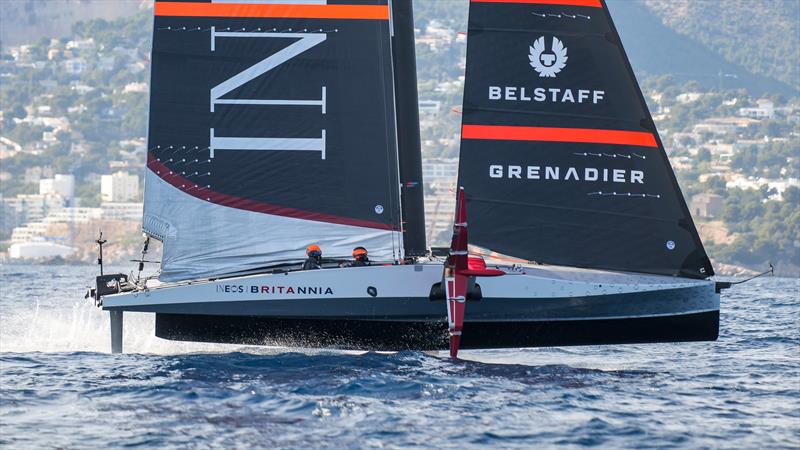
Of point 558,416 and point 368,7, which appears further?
point 368,7

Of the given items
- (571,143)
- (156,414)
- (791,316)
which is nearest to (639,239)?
(571,143)

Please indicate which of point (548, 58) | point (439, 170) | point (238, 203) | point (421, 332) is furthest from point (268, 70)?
point (439, 170)

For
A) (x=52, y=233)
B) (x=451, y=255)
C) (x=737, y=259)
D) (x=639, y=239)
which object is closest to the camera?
(x=451, y=255)

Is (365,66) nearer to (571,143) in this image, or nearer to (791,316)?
(571,143)

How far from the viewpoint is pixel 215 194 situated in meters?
17.5

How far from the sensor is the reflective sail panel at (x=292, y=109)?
17.3m

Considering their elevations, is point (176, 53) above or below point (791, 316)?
above

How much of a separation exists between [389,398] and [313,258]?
12.0 ft

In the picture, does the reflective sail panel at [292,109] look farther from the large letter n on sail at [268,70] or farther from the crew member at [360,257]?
the crew member at [360,257]

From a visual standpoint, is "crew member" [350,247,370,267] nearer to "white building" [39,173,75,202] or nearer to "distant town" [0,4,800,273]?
"distant town" [0,4,800,273]

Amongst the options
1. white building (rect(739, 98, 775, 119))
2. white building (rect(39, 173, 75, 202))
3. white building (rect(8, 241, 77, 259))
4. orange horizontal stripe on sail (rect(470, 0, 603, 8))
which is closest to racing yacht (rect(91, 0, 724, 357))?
orange horizontal stripe on sail (rect(470, 0, 603, 8))

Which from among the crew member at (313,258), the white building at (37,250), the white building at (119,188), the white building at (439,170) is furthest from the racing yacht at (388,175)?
the white building at (439,170)

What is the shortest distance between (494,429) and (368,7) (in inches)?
259

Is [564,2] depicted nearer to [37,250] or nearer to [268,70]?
[268,70]
